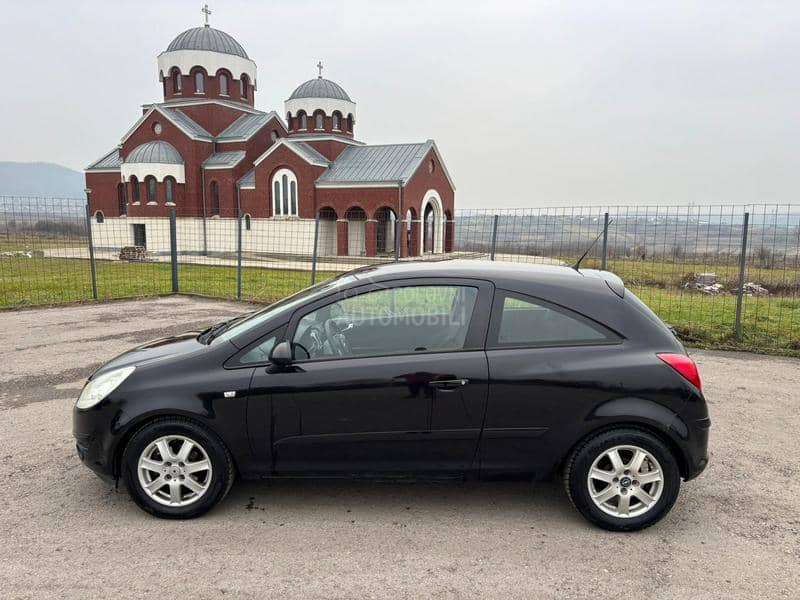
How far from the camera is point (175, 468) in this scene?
3.36 m

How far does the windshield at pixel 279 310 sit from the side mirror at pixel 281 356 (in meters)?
0.27

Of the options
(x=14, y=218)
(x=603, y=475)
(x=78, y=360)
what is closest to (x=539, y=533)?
(x=603, y=475)

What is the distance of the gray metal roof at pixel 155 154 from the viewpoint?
37.0 meters

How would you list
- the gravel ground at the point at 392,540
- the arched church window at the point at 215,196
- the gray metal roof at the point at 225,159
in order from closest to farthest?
the gravel ground at the point at 392,540 → the gray metal roof at the point at 225,159 → the arched church window at the point at 215,196

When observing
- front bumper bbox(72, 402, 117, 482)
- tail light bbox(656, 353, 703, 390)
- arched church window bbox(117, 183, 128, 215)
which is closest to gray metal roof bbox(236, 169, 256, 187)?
arched church window bbox(117, 183, 128, 215)

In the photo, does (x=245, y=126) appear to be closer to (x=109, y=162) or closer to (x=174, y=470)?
(x=109, y=162)

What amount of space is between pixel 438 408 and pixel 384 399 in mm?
318

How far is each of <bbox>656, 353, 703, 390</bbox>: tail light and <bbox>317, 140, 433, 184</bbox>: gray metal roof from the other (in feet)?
101

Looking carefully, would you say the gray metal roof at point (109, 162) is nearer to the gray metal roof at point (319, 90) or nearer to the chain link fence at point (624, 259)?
the gray metal roof at point (319, 90)

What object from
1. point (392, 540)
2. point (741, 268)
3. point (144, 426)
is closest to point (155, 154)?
point (741, 268)

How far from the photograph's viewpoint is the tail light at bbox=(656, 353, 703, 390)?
10.8 feet

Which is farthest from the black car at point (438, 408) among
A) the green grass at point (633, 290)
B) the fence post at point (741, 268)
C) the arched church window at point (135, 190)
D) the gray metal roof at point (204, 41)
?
the gray metal roof at point (204, 41)

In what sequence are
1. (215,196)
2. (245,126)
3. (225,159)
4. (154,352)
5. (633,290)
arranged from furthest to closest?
(245,126) → (215,196) → (225,159) → (633,290) → (154,352)

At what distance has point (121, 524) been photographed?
334 centimetres
